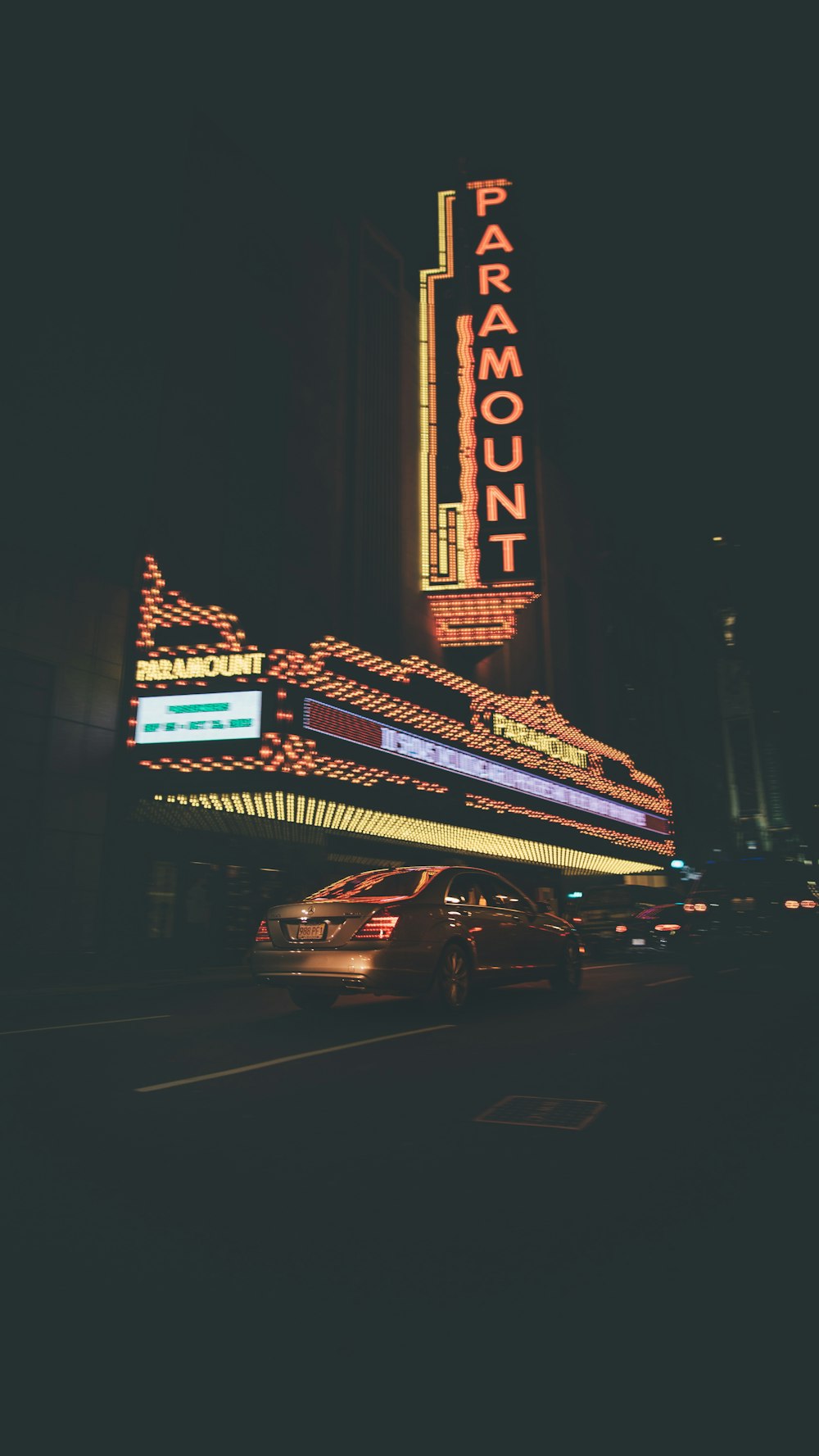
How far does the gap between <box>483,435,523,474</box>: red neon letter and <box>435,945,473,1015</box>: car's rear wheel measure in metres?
23.3

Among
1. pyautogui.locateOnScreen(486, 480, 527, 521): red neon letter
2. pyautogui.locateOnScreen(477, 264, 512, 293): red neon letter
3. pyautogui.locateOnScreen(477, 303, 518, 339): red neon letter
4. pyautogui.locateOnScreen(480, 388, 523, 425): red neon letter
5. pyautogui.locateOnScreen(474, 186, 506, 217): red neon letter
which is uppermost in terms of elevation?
pyautogui.locateOnScreen(474, 186, 506, 217): red neon letter

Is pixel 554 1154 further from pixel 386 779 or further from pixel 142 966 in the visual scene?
pixel 386 779

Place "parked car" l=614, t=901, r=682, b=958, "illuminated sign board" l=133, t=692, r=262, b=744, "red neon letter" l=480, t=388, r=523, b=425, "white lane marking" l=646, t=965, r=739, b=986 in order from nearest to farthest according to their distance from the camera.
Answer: "white lane marking" l=646, t=965, r=739, b=986 → "parked car" l=614, t=901, r=682, b=958 → "illuminated sign board" l=133, t=692, r=262, b=744 → "red neon letter" l=480, t=388, r=523, b=425

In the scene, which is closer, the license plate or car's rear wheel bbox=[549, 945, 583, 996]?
the license plate

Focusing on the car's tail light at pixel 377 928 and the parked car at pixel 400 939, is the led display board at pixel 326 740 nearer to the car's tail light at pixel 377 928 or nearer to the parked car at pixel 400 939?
the parked car at pixel 400 939

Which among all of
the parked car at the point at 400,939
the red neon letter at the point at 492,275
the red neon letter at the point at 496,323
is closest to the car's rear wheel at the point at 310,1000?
the parked car at the point at 400,939

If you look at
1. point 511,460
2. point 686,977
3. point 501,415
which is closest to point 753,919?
point 686,977

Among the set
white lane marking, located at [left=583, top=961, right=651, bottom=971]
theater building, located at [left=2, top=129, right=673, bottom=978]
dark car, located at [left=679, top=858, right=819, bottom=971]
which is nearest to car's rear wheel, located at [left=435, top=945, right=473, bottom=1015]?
dark car, located at [left=679, top=858, right=819, bottom=971]

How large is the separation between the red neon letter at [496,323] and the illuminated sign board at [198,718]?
19099 millimetres

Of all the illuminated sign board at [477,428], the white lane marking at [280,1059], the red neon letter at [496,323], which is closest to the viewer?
the white lane marking at [280,1059]

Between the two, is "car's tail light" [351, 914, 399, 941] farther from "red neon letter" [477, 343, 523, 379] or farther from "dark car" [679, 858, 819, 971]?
"red neon letter" [477, 343, 523, 379]

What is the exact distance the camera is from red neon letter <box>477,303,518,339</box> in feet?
102

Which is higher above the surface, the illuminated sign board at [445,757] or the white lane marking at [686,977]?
the illuminated sign board at [445,757]

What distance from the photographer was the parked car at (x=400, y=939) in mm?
8258
